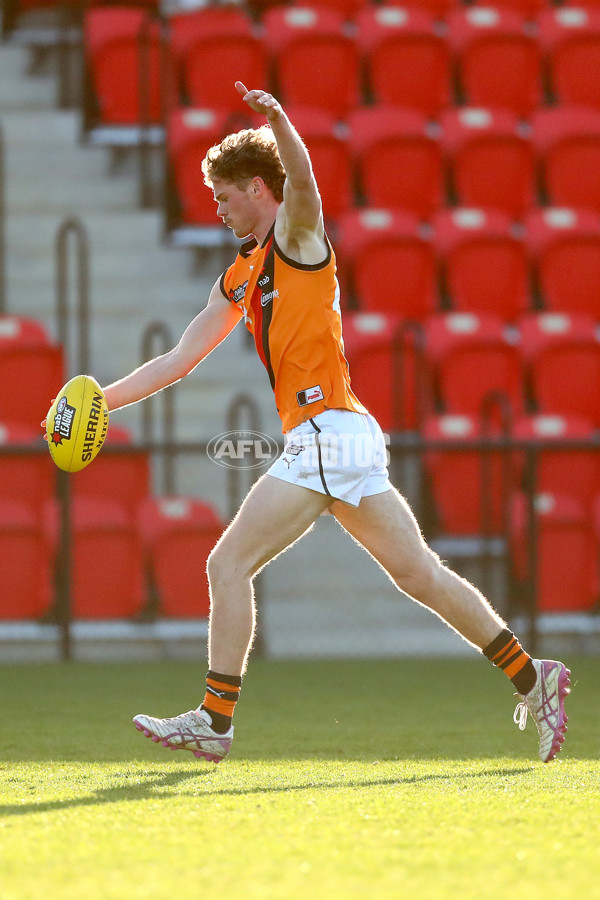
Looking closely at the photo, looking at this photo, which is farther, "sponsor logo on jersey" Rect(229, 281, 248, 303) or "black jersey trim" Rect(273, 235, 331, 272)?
"sponsor logo on jersey" Rect(229, 281, 248, 303)

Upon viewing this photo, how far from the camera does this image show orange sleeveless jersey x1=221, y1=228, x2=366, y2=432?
14.6ft

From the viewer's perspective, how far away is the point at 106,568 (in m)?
7.83

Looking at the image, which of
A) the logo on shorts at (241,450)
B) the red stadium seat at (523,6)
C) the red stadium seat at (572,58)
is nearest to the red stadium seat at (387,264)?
the logo on shorts at (241,450)

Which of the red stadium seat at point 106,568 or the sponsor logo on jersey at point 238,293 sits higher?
the sponsor logo on jersey at point 238,293

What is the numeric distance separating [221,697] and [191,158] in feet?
19.6

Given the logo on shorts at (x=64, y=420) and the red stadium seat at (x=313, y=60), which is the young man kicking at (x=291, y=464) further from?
the red stadium seat at (x=313, y=60)

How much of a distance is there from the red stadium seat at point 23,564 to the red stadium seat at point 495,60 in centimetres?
546

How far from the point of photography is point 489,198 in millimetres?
10664

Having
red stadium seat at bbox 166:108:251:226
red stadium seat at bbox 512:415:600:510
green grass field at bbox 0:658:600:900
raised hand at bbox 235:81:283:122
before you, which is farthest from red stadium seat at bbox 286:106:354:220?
Answer: raised hand at bbox 235:81:283:122

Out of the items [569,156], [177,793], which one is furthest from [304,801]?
[569,156]

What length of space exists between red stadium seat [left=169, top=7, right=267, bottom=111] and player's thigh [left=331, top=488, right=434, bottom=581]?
6672 mm

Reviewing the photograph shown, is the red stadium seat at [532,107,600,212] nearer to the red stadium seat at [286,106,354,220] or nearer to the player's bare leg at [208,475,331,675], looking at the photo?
the red stadium seat at [286,106,354,220]

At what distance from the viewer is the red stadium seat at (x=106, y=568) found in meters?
7.80

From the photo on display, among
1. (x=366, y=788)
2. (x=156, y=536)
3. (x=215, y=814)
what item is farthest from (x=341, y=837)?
(x=156, y=536)
